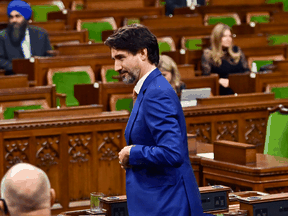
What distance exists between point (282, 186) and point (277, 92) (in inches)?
38.8

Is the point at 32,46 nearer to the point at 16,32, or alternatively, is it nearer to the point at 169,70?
the point at 16,32

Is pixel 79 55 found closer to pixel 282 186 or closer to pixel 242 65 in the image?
pixel 242 65

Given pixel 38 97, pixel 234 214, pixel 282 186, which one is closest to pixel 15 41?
pixel 38 97

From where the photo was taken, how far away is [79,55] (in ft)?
7.14

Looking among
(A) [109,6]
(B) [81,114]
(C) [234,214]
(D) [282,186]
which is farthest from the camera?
(A) [109,6]

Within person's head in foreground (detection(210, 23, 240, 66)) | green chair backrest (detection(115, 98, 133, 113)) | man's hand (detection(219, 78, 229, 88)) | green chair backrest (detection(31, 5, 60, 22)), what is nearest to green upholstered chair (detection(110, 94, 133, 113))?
green chair backrest (detection(115, 98, 133, 113))

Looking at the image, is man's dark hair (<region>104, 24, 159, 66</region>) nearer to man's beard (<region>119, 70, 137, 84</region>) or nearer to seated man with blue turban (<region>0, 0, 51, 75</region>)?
man's beard (<region>119, 70, 137, 84</region>)

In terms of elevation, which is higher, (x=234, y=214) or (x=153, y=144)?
(x=153, y=144)

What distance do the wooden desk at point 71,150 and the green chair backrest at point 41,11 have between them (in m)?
1.40

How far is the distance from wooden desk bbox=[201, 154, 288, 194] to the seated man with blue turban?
1195 mm

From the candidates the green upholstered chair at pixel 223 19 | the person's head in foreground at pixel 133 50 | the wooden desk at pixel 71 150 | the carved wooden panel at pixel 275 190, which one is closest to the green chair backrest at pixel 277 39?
the green upholstered chair at pixel 223 19

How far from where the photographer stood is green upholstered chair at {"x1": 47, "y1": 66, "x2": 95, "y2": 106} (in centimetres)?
210

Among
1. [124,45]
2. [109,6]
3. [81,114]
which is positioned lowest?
[81,114]

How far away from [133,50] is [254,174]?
52 cm
